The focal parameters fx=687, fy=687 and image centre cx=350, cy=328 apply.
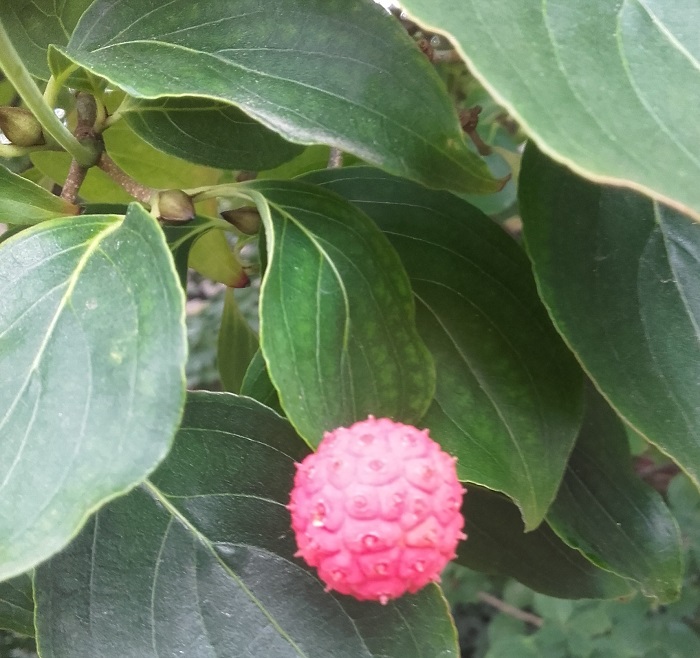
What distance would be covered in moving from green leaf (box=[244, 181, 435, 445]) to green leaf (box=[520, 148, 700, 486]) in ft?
0.28

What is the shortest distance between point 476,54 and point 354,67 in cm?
10

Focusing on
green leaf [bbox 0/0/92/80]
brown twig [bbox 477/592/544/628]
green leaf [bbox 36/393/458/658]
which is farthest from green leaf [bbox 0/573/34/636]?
brown twig [bbox 477/592/544/628]

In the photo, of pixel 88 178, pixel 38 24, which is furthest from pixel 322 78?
pixel 88 178

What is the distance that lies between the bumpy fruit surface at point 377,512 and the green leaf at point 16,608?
31 cm

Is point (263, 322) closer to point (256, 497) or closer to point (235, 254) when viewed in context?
point (256, 497)

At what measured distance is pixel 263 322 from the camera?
1.13ft

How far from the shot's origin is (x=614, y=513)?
506 millimetres

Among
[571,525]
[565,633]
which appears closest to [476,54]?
[571,525]

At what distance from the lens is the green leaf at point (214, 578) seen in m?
0.40

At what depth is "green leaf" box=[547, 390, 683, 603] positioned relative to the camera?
0.49 metres

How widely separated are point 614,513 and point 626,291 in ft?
0.63

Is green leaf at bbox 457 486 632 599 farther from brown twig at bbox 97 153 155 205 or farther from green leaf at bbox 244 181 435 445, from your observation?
brown twig at bbox 97 153 155 205

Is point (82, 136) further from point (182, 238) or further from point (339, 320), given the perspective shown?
point (339, 320)

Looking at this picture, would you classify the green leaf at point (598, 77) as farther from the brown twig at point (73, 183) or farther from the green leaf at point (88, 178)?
the green leaf at point (88, 178)
